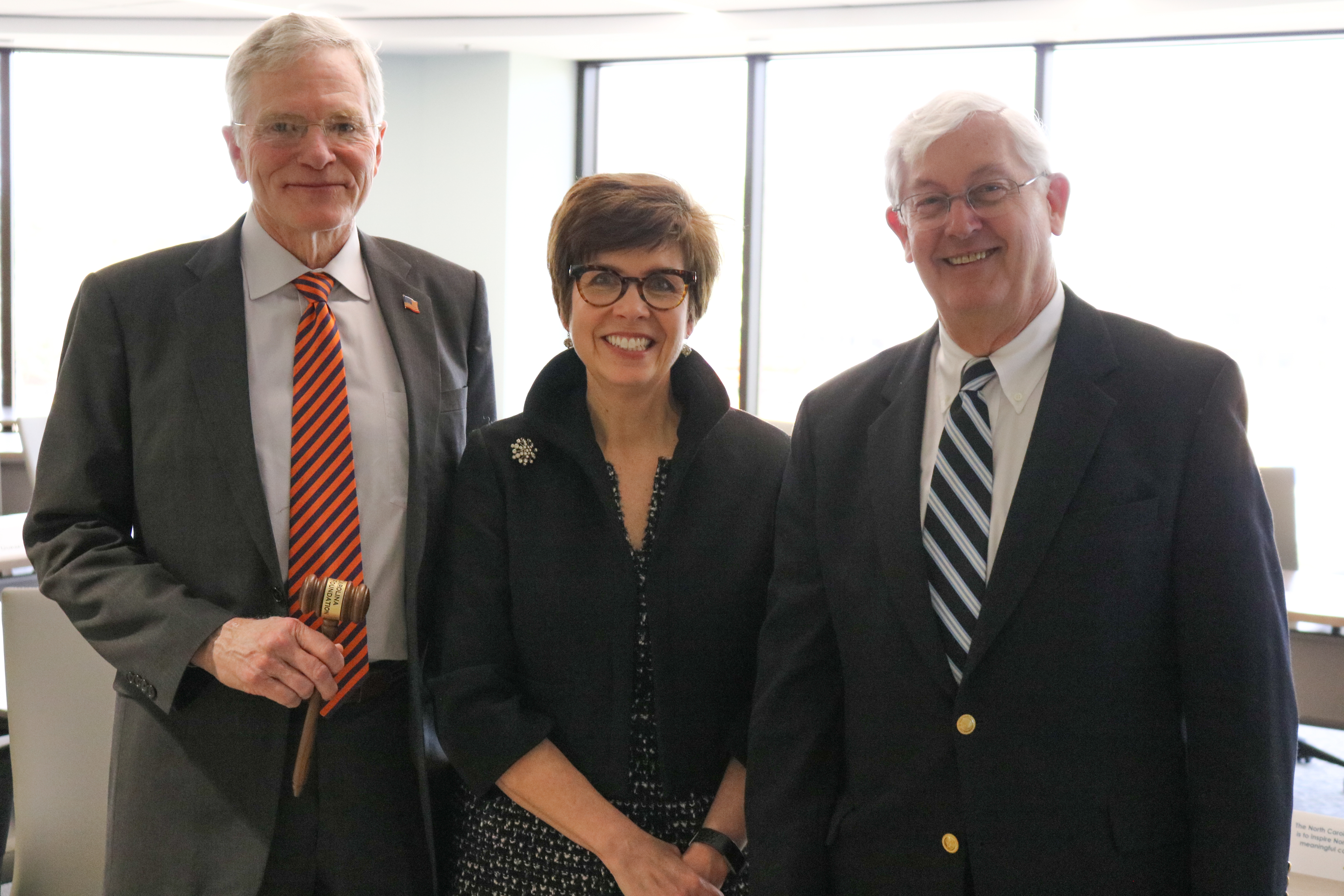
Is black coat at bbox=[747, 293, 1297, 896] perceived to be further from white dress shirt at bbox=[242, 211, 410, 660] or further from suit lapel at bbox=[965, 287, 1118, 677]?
white dress shirt at bbox=[242, 211, 410, 660]

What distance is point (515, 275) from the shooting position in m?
7.91

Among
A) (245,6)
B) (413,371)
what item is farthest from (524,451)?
(245,6)

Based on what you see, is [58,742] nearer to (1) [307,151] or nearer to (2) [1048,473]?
(1) [307,151]

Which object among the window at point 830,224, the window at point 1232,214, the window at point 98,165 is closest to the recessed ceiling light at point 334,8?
the window at point 98,165

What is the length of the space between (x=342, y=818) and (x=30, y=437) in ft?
12.5

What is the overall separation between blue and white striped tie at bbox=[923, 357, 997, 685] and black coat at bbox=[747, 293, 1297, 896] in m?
0.03

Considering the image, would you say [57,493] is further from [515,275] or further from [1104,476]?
[515,275]

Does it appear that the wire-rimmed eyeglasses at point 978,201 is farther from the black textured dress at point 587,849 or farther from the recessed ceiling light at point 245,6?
the recessed ceiling light at point 245,6

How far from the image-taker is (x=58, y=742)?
2.20m

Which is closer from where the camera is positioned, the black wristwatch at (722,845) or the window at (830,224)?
the black wristwatch at (722,845)

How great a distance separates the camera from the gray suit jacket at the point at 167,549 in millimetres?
1651

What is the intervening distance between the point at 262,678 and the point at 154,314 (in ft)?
1.91

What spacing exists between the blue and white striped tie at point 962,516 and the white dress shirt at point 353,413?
797 millimetres

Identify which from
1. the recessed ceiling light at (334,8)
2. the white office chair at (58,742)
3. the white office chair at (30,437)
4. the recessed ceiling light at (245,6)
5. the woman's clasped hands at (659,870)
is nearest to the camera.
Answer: the woman's clasped hands at (659,870)
